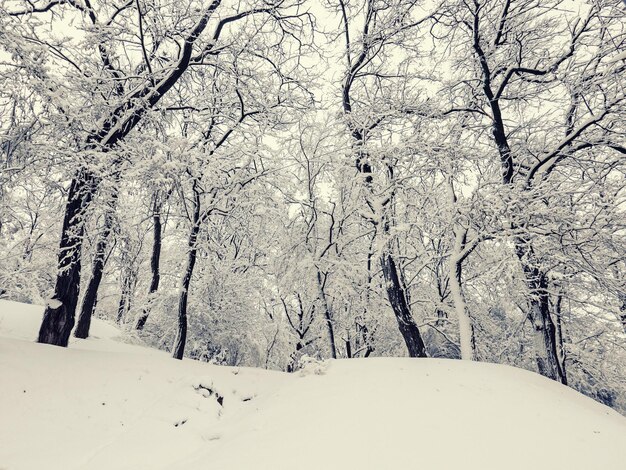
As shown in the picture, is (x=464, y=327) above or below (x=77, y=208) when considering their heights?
below

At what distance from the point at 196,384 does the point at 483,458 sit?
451cm

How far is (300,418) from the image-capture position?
4559 millimetres

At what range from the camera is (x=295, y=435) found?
13.5ft

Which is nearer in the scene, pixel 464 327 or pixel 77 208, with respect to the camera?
pixel 77 208

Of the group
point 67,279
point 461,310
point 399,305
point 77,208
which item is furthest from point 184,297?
point 461,310

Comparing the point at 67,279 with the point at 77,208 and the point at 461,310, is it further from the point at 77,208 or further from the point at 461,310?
the point at 461,310

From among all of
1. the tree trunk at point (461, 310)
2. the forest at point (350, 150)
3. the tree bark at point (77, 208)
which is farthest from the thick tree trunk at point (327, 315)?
the tree bark at point (77, 208)

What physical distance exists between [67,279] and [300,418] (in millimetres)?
6074

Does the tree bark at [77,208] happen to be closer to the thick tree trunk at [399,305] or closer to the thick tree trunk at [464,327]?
the thick tree trunk at [399,305]

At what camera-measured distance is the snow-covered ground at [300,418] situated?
12.0ft

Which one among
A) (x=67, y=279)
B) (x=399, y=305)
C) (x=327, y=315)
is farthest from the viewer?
(x=327, y=315)

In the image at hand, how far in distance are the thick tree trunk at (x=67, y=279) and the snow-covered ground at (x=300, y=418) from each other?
2.52 feet

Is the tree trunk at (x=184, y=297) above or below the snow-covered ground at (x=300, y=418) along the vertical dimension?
above

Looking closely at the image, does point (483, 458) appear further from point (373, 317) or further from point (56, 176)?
point (373, 317)
